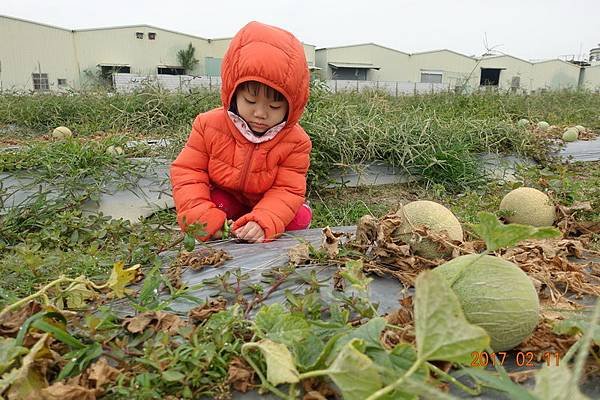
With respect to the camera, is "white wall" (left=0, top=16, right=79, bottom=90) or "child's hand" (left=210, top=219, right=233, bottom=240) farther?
"white wall" (left=0, top=16, right=79, bottom=90)

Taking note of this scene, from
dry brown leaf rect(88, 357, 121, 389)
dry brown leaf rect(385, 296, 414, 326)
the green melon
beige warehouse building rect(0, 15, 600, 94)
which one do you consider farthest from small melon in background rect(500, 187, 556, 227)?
beige warehouse building rect(0, 15, 600, 94)

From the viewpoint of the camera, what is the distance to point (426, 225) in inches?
76.9

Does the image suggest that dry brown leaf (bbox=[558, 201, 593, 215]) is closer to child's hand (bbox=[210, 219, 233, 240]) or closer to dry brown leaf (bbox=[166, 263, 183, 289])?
child's hand (bbox=[210, 219, 233, 240])

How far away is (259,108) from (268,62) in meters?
0.30

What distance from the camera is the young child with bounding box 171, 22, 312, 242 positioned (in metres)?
2.60

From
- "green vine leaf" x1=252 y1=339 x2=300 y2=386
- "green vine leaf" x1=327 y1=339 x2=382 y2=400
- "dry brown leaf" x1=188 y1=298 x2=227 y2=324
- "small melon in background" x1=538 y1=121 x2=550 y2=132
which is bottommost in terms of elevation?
"dry brown leaf" x1=188 y1=298 x2=227 y2=324

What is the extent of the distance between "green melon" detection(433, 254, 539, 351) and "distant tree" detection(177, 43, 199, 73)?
29.5 m

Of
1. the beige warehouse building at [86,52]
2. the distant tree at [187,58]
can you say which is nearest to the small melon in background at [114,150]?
the beige warehouse building at [86,52]

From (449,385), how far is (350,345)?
0.37 meters

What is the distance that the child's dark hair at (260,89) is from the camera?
8.86ft

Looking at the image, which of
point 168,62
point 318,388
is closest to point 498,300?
point 318,388

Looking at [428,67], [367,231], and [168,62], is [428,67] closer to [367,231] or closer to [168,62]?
[168,62]

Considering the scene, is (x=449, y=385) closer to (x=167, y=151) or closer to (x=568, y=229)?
(x=568, y=229)

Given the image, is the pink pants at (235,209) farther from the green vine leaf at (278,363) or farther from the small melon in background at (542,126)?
the small melon in background at (542,126)
